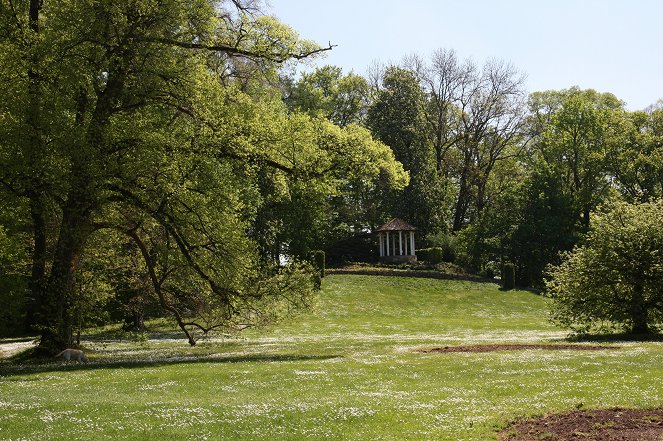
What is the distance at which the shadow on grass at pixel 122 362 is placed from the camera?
20.6m

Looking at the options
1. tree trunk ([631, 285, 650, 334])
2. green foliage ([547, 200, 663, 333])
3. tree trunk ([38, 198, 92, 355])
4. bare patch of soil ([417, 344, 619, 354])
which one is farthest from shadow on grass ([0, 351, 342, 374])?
tree trunk ([631, 285, 650, 334])

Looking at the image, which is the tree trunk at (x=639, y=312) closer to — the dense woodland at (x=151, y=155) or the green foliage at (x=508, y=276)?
the dense woodland at (x=151, y=155)

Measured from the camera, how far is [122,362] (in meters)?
22.3

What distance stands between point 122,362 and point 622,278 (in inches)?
814

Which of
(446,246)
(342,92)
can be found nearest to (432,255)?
(446,246)

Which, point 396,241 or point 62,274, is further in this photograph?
point 396,241

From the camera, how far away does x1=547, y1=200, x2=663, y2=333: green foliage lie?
28.0m

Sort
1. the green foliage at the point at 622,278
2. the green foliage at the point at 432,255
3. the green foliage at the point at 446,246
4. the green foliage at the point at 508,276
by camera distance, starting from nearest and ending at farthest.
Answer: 1. the green foliage at the point at 622,278
2. the green foliage at the point at 508,276
3. the green foliage at the point at 432,255
4. the green foliage at the point at 446,246

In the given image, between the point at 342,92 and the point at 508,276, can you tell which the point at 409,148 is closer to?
the point at 342,92

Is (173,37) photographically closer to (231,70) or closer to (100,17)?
(100,17)

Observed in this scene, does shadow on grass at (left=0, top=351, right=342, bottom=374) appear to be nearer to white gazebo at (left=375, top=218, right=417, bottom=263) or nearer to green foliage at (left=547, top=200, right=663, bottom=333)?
green foliage at (left=547, top=200, right=663, bottom=333)

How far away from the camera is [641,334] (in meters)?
28.2

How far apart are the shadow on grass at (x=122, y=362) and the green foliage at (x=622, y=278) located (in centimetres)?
1223

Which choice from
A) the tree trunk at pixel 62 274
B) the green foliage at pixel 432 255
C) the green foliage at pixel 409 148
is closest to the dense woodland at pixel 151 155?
the tree trunk at pixel 62 274
